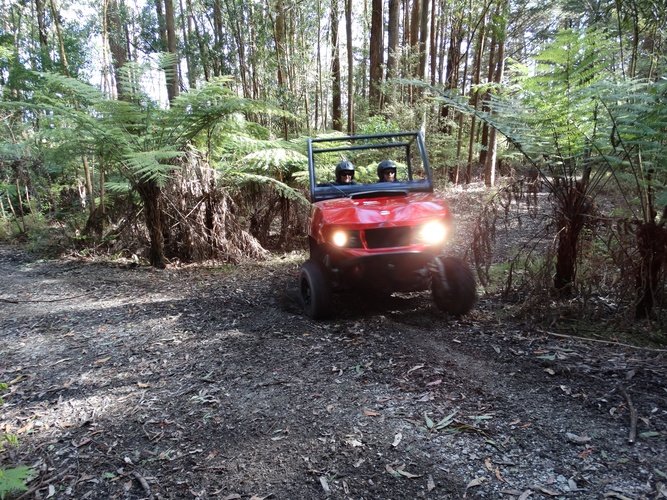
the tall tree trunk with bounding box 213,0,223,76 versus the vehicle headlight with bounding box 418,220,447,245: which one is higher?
the tall tree trunk with bounding box 213,0,223,76

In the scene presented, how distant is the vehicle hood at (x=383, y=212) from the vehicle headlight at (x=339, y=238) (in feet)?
0.27

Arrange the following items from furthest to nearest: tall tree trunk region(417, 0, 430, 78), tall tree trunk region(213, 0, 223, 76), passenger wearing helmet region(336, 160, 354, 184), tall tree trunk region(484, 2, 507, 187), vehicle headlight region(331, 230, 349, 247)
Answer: tall tree trunk region(213, 0, 223, 76) < tall tree trunk region(417, 0, 430, 78) < tall tree trunk region(484, 2, 507, 187) < passenger wearing helmet region(336, 160, 354, 184) < vehicle headlight region(331, 230, 349, 247)

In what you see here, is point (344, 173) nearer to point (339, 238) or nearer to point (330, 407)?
point (339, 238)

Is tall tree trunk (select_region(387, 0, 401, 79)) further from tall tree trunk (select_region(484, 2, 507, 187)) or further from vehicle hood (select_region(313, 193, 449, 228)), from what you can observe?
vehicle hood (select_region(313, 193, 449, 228))

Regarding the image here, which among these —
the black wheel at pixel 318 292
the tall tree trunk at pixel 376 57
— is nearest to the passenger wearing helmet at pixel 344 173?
the black wheel at pixel 318 292

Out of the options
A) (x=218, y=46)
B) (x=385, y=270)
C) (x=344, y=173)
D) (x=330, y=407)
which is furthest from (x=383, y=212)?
(x=218, y=46)

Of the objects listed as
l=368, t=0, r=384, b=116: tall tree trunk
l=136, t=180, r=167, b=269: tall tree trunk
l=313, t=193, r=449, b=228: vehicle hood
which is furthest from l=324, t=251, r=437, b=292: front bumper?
l=368, t=0, r=384, b=116: tall tree trunk

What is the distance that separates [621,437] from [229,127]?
655cm

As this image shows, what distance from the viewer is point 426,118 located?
12336 mm

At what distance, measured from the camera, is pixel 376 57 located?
13.0 meters

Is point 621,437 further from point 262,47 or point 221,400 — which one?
point 262,47

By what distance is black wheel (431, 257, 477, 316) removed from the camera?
12.4ft

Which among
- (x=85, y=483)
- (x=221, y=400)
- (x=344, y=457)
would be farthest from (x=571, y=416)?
(x=85, y=483)

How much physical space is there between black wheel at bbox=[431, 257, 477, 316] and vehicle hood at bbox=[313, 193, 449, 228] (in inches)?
16.6
